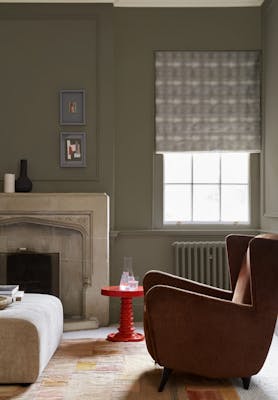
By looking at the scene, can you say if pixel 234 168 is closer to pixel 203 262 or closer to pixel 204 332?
pixel 203 262

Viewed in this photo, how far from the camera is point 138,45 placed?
19.3ft

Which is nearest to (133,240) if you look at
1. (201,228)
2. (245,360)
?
(201,228)

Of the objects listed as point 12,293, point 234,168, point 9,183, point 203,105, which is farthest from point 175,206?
point 12,293

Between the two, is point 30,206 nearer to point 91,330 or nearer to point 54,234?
point 54,234

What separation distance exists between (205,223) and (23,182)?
1.85 m

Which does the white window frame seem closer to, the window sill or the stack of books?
the window sill

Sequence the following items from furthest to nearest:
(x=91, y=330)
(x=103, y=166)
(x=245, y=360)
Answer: (x=103, y=166), (x=91, y=330), (x=245, y=360)

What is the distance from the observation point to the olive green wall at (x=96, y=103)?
5730 mm

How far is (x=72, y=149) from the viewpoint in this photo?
572cm

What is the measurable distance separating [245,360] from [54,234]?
2.66m

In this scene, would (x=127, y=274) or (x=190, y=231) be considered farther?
(x=190, y=231)

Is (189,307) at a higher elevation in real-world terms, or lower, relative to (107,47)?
lower

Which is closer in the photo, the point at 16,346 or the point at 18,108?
the point at 16,346

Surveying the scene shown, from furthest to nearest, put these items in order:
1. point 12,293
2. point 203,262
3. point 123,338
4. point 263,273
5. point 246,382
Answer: point 203,262 < point 123,338 < point 12,293 < point 246,382 < point 263,273
